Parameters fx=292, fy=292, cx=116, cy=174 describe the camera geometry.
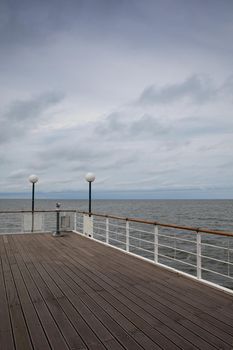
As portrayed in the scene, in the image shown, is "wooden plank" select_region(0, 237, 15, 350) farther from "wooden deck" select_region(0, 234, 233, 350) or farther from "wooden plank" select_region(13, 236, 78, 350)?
"wooden plank" select_region(13, 236, 78, 350)

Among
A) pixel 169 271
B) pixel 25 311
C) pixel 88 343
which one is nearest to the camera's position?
pixel 88 343

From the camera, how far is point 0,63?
318 inches

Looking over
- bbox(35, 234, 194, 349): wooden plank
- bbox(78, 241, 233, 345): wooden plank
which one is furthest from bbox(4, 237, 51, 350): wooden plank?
bbox(78, 241, 233, 345): wooden plank

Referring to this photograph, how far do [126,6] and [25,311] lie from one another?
5.71 metres

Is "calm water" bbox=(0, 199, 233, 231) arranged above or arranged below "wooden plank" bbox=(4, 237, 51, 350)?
below

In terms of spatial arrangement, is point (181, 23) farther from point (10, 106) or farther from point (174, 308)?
point (10, 106)

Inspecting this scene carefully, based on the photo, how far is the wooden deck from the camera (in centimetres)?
212

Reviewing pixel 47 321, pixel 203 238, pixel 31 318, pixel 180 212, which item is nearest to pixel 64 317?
pixel 47 321

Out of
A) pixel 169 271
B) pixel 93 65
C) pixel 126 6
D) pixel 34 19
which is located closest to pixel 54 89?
pixel 93 65

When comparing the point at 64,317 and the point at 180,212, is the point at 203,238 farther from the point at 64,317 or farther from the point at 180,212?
the point at 180,212

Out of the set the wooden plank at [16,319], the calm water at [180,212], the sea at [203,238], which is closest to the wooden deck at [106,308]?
the wooden plank at [16,319]

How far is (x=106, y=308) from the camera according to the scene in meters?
2.76

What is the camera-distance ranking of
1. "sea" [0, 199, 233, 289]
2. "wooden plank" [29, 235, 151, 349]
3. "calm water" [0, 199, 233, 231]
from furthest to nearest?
1. "calm water" [0, 199, 233, 231]
2. "sea" [0, 199, 233, 289]
3. "wooden plank" [29, 235, 151, 349]

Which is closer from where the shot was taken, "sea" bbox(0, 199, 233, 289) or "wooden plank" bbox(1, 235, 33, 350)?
"wooden plank" bbox(1, 235, 33, 350)
